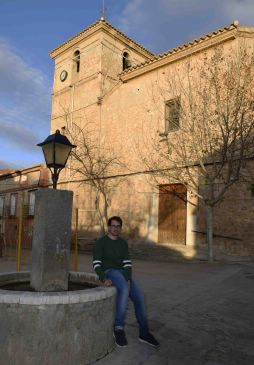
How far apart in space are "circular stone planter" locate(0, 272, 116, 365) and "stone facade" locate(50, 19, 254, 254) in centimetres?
907

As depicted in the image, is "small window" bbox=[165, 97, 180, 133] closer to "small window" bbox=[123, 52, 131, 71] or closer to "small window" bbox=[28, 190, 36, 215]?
"small window" bbox=[123, 52, 131, 71]

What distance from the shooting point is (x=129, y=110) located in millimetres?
16703

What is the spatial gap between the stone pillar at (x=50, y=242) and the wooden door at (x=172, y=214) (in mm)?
9336

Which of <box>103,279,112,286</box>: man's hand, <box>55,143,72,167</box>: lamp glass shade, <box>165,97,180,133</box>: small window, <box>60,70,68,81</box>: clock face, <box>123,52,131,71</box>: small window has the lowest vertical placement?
<box>103,279,112,286</box>: man's hand

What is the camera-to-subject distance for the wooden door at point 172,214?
1380 cm

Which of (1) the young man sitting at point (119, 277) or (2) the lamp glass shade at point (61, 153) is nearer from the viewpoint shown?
(1) the young man sitting at point (119, 277)

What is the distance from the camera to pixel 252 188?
38.5ft

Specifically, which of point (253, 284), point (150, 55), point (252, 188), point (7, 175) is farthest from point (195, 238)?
point (7, 175)

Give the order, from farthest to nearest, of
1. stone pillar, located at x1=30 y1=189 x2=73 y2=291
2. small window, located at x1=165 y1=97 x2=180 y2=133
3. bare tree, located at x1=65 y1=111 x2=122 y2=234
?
bare tree, located at x1=65 y1=111 x2=122 y2=234 → small window, located at x1=165 y1=97 x2=180 y2=133 → stone pillar, located at x1=30 y1=189 x2=73 y2=291

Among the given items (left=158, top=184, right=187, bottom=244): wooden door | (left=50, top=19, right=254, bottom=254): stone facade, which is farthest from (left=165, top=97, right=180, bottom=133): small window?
(left=158, top=184, right=187, bottom=244): wooden door

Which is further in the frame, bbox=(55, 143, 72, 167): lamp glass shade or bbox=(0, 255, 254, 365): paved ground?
bbox=(55, 143, 72, 167): lamp glass shade

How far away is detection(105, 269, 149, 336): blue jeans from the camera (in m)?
4.14

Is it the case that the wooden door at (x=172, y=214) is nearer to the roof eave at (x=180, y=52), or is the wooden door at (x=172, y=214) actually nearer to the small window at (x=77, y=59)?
the roof eave at (x=180, y=52)

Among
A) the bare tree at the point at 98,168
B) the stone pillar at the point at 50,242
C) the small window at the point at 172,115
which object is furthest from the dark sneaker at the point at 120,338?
the bare tree at the point at 98,168
